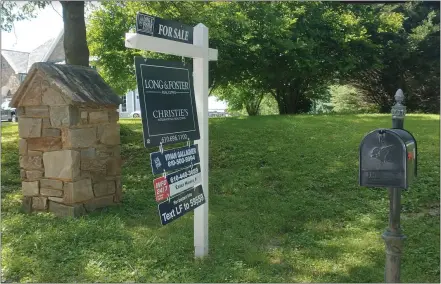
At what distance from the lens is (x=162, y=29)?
3580 millimetres

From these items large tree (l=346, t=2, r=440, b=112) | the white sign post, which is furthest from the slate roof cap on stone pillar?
large tree (l=346, t=2, r=440, b=112)

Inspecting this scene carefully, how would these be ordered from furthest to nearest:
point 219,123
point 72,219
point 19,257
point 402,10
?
point 402,10, point 219,123, point 72,219, point 19,257

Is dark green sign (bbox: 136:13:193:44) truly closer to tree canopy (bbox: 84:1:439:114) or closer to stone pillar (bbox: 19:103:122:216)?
stone pillar (bbox: 19:103:122:216)

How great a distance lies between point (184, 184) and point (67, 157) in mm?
2016

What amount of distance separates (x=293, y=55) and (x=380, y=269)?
15938mm

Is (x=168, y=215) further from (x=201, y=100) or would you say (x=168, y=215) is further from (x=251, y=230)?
(x=251, y=230)

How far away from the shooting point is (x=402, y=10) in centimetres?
2380

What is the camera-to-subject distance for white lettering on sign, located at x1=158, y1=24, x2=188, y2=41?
11.7 ft

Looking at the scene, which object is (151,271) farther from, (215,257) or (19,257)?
(19,257)

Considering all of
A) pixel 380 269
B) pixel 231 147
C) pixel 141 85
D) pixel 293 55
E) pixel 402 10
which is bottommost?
pixel 380 269

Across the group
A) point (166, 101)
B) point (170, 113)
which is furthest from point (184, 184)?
point (166, 101)

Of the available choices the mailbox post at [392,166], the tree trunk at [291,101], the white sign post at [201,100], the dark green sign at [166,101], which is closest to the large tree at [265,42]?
the tree trunk at [291,101]

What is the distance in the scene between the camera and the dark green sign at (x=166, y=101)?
11.4 ft

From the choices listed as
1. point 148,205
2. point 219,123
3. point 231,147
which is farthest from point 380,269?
point 219,123
